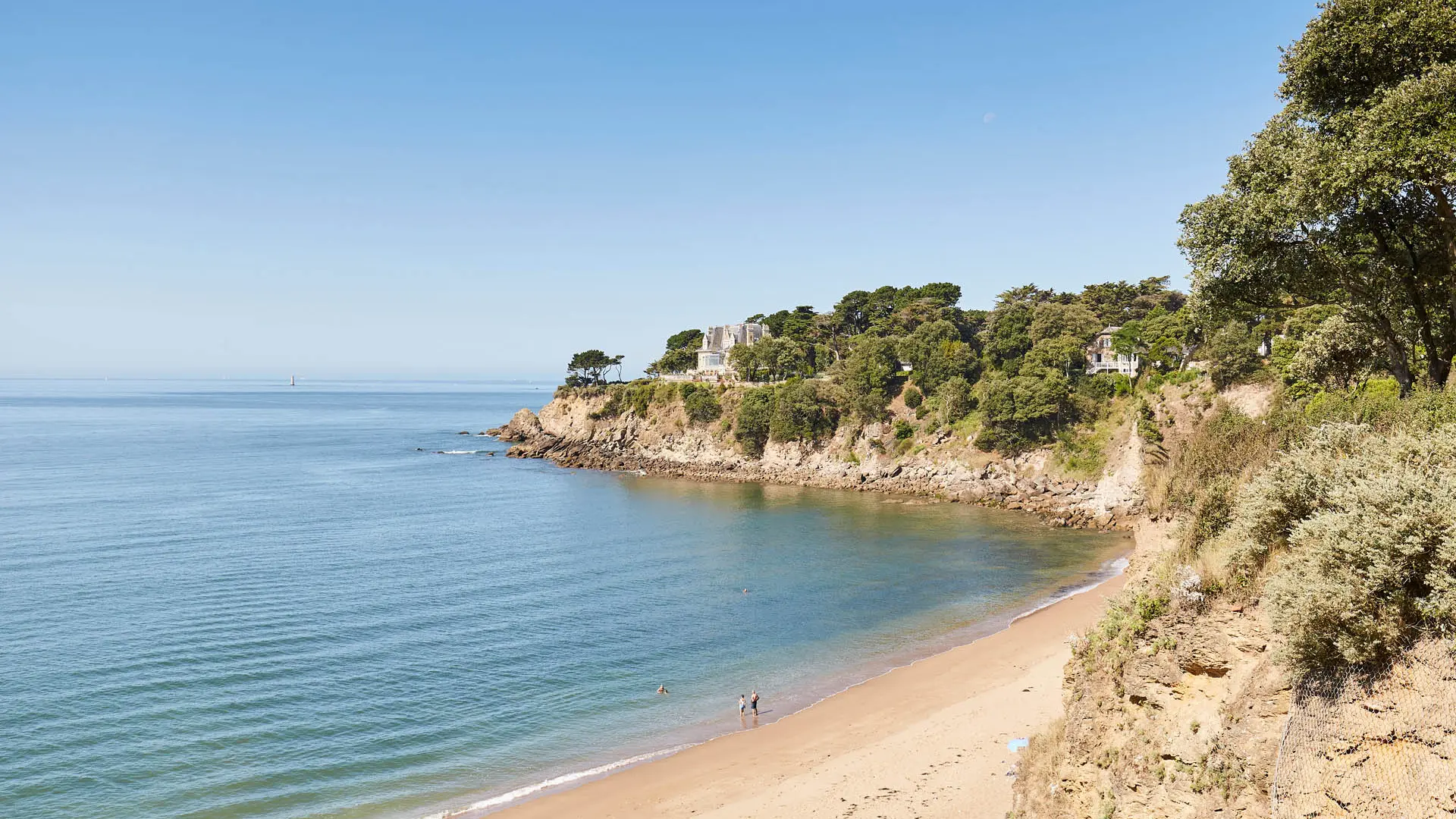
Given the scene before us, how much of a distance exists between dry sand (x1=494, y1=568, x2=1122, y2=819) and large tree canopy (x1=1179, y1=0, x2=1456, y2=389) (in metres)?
14.8

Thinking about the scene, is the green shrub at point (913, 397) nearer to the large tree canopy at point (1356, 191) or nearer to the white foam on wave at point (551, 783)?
the white foam on wave at point (551, 783)

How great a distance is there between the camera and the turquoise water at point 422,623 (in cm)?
2450

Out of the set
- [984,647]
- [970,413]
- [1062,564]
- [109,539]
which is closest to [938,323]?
[970,413]

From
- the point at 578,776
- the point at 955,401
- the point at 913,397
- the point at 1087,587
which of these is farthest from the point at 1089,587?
the point at 913,397

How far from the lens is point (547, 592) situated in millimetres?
43094

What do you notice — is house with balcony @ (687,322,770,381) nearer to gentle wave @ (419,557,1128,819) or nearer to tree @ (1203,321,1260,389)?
tree @ (1203,321,1260,389)

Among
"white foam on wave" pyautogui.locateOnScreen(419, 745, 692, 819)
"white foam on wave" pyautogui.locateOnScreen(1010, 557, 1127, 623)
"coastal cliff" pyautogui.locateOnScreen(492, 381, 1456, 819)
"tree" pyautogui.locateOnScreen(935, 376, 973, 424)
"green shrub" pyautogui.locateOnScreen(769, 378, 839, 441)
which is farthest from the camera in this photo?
"green shrub" pyautogui.locateOnScreen(769, 378, 839, 441)

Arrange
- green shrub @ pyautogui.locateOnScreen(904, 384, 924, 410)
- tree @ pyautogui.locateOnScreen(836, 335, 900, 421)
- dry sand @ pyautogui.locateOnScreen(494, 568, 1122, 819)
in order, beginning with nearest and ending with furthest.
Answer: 1. dry sand @ pyautogui.locateOnScreen(494, 568, 1122, 819)
2. tree @ pyautogui.locateOnScreen(836, 335, 900, 421)
3. green shrub @ pyautogui.locateOnScreen(904, 384, 924, 410)

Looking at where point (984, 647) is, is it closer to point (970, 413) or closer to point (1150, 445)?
point (1150, 445)

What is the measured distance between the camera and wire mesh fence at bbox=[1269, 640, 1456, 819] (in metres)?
9.30

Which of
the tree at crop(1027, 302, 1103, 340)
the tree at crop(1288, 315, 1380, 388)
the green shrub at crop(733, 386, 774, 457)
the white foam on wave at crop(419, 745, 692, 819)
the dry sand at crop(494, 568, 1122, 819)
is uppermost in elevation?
the tree at crop(1027, 302, 1103, 340)

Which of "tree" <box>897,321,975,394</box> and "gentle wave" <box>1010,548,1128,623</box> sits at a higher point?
"tree" <box>897,321,975,394</box>

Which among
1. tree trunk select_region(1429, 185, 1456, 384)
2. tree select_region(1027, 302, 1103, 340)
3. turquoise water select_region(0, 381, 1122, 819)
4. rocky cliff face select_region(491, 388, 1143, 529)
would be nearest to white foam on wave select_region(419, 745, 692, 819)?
turquoise water select_region(0, 381, 1122, 819)

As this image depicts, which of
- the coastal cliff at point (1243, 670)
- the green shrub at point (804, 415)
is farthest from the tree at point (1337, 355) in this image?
the green shrub at point (804, 415)
